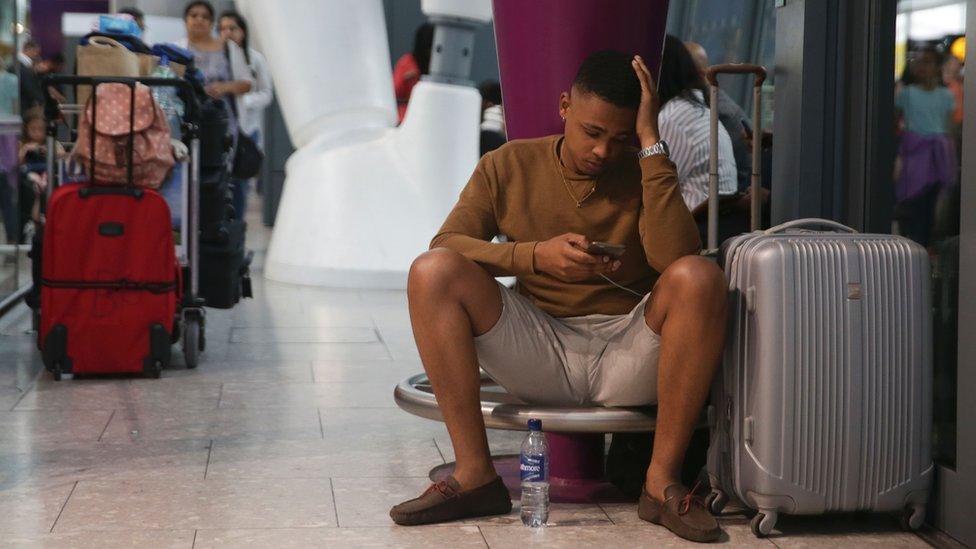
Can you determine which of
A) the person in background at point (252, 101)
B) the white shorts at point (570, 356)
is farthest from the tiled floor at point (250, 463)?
the person in background at point (252, 101)

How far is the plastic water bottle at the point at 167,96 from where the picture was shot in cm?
592

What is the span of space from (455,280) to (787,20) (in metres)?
1.18

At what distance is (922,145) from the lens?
10.8 feet

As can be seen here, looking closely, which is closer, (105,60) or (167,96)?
(105,60)

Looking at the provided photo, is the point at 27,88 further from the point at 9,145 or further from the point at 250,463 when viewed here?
the point at 250,463

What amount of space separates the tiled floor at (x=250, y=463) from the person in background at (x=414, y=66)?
12.7 feet

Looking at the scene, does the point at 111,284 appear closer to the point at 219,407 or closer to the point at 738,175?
the point at 219,407

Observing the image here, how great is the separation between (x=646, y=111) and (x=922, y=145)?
700mm

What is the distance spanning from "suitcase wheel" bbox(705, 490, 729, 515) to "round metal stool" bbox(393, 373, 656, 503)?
228 mm

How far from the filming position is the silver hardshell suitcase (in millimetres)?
2928

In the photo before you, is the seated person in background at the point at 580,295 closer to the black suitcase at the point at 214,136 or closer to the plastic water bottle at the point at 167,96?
the black suitcase at the point at 214,136

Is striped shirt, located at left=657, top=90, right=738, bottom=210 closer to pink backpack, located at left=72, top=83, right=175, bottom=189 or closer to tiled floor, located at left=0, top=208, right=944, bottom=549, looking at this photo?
tiled floor, located at left=0, top=208, right=944, bottom=549

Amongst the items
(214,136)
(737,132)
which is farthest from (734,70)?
(214,136)

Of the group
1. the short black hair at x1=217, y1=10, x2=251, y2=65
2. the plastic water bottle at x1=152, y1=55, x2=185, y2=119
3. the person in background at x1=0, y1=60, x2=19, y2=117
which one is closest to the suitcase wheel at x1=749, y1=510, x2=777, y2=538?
the plastic water bottle at x1=152, y1=55, x2=185, y2=119
